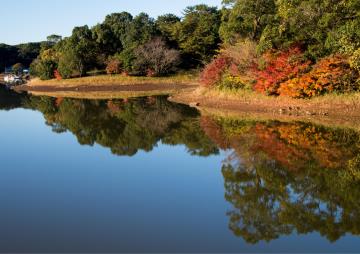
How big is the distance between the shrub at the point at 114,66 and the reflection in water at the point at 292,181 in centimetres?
4413

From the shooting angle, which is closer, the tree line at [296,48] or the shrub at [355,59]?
the shrub at [355,59]

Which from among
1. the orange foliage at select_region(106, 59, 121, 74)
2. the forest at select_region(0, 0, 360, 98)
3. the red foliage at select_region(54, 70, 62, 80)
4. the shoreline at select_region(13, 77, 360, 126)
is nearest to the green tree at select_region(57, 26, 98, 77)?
the red foliage at select_region(54, 70, 62, 80)

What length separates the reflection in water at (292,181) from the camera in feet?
30.8

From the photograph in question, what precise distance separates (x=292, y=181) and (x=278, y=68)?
16.3 m

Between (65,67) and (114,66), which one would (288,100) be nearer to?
(114,66)

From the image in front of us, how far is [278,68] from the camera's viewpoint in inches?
1090

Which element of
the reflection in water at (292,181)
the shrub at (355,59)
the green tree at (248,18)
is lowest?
the reflection in water at (292,181)

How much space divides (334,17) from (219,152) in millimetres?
12441

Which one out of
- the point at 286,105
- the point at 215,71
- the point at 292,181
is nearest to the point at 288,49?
the point at 286,105

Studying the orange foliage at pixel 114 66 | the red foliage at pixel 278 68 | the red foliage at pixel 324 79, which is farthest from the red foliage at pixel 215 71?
the orange foliage at pixel 114 66

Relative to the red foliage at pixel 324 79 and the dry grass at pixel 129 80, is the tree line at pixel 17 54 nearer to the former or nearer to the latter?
the dry grass at pixel 129 80

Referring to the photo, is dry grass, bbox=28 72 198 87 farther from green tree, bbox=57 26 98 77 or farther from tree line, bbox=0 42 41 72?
tree line, bbox=0 42 41 72

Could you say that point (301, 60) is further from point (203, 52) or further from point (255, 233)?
point (203, 52)

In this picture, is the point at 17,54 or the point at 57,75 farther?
the point at 17,54
